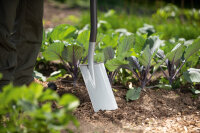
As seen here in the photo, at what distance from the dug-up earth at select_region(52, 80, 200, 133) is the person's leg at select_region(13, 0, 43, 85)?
10.9 inches

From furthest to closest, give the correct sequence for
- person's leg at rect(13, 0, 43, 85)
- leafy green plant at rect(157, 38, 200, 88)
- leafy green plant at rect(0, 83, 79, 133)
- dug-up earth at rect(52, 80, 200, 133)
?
leafy green plant at rect(157, 38, 200, 88)
person's leg at rect(13, 0, 43, 85)
dug-up earth at rect(52, 80, 200, 133)
leafy green plant at rect(0, 83, 79, 133)

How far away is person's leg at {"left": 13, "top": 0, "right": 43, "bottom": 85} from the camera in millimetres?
1849

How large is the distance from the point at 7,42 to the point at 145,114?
2.99 feet

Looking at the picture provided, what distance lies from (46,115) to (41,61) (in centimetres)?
171

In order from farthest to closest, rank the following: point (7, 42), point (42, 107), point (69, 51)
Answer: point (69, 51) < point (7, 42) < point (42, 107)

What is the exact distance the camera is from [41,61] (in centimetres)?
261

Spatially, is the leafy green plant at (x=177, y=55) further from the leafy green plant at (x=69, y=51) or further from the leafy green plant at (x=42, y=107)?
the leafy green plant at (x=42, y=107)

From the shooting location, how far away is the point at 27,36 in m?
1.94

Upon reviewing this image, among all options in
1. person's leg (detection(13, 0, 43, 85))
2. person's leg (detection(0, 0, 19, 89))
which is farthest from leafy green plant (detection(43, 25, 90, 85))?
person's leg (detection(0, 0, 19, 89))

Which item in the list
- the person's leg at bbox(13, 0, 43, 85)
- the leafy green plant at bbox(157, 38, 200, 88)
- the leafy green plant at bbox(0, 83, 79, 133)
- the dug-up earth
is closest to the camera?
the leafy green plant at bbox(0, 83, 79, 133)

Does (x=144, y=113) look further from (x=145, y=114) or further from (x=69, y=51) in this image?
(x=69, y=51)

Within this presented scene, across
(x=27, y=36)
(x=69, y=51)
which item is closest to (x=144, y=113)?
(x=69, y=51)

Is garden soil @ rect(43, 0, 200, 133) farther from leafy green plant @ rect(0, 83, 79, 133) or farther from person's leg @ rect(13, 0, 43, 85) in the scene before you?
leafy green plant @ rect(0, 83, 79, 133)

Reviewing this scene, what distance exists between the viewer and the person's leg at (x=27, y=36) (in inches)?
72.8
